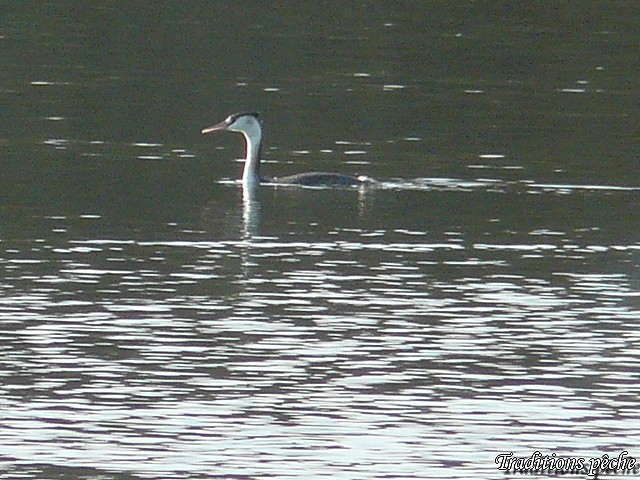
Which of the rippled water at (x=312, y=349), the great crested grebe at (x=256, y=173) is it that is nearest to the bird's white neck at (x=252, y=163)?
the great crested grebe at (x=256, y=173)

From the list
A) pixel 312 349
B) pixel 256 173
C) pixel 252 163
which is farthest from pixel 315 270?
pixel 252 163

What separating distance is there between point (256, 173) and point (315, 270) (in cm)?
730

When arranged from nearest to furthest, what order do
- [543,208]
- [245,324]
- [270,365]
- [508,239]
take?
[270,365], [245,324], [508,239], [543,208]

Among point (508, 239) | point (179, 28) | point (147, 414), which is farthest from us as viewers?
point (179, 28)

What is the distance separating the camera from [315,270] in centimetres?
2372

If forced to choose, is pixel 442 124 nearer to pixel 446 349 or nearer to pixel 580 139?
Answer: pixel 580 139

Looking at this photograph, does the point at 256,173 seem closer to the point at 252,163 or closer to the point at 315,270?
the point at 252,163

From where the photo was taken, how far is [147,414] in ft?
56.1

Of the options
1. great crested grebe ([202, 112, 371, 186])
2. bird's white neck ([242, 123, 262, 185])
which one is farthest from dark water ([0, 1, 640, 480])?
bird's white neck ([242, 123, 262, 185])

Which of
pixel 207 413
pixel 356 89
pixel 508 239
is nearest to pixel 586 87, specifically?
pixel 356 89

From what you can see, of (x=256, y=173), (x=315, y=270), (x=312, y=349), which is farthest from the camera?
(x=256, y=173)

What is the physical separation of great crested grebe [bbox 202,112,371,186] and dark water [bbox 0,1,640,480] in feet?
0.74

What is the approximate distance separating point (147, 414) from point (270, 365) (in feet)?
6.56

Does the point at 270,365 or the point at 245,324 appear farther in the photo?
the point at 245,324
